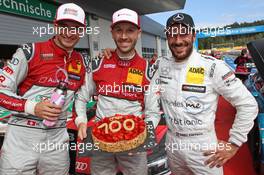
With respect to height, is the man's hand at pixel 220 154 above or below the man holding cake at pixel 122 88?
below

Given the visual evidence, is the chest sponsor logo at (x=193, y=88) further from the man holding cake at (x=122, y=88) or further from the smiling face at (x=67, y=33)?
the smiling face at (x=67, y=33)

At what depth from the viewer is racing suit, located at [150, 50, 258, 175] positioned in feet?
6.86

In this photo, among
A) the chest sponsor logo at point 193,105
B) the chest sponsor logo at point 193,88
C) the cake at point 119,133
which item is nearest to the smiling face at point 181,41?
the chest sponsor logo at point 193,88

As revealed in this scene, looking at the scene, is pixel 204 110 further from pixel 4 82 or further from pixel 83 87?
pixel 4 82

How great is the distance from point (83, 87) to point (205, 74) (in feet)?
3.45

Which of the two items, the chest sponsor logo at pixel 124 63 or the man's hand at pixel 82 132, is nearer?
the man's hand at pixel 82 132

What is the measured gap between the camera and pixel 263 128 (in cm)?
220

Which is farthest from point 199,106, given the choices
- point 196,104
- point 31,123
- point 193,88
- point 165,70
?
point 31,123

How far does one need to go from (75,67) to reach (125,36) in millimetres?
507

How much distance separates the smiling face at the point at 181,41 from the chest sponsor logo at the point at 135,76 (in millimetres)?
369

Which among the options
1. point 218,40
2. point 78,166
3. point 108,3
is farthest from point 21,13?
point 218,40

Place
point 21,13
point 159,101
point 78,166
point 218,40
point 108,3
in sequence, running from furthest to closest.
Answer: point 218,40
point 108,3
point 21,13
point 78,166
point 159,101

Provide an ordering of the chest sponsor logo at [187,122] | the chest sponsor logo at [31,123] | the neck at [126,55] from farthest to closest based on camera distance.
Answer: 1. the neck at [126,55]
2. the chest sponsor logo at [31,123]
3. the chest sponsor logo at [187,122]

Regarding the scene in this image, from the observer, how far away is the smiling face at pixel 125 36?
245cm
